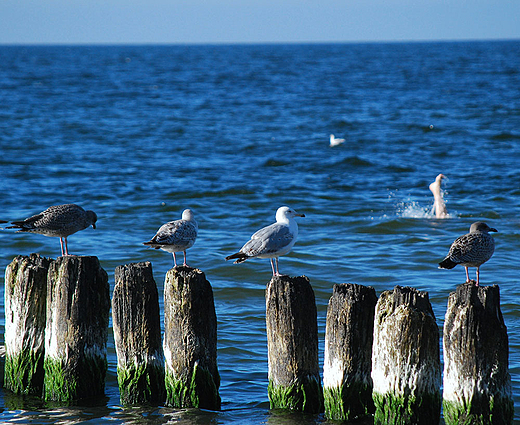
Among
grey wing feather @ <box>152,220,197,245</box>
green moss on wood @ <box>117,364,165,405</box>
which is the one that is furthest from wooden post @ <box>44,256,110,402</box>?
grey wing feather @ <box>152,220,197,245</box>

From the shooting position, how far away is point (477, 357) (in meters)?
4.96

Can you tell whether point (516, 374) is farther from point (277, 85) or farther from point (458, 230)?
point (277, 85)

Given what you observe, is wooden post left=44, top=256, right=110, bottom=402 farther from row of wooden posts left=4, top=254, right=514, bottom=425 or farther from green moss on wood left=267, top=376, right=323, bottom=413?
green moss on wood left=267, top=376, right=323, bottom=413

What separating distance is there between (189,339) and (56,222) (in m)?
2.43

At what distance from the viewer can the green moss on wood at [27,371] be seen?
6.55 meters

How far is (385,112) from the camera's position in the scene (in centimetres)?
3700

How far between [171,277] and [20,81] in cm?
6337

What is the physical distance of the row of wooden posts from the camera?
5047 mm

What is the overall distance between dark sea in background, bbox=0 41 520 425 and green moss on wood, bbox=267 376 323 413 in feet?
0.34

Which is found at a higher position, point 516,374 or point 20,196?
point 20,196

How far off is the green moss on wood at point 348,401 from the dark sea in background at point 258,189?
0.28 m

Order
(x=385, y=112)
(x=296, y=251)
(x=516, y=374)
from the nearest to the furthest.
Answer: (x=516, y=374) → (x=296, y=251) → (x=385, y=112)

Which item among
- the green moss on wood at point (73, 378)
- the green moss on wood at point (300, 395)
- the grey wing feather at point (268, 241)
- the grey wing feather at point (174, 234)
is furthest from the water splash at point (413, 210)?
the green moss on wood at point (73, 378)

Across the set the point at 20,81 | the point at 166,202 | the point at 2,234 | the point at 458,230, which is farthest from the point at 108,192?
the point at 20,81
